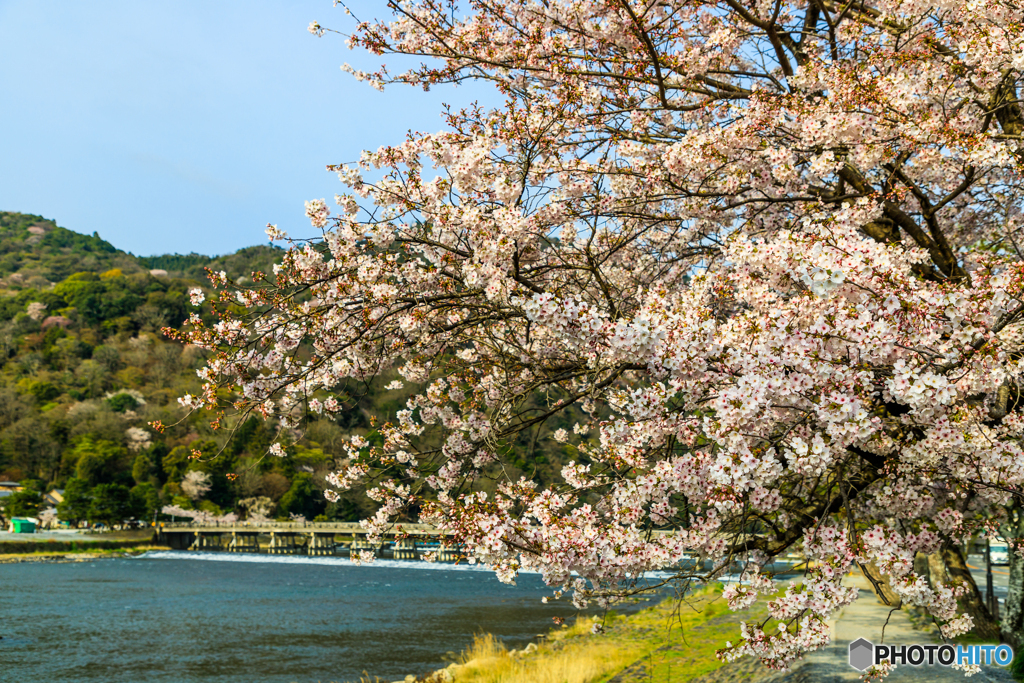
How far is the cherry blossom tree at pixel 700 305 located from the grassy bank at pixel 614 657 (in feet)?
15.8

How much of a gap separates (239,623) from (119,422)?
189 ft

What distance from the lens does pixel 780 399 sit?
165 inches

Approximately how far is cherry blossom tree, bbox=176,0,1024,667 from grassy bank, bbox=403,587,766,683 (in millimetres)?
4817

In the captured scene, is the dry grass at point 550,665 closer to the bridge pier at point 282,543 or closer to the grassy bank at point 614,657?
the grassy bank at point 614,657

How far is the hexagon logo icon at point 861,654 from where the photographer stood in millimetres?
9477

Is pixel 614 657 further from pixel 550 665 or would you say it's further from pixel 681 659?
pixel 550 665

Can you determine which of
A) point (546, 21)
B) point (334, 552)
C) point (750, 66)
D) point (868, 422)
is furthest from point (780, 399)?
point (334, 552)

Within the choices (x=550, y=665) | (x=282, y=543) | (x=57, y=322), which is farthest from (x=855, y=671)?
(x=57, y=322)

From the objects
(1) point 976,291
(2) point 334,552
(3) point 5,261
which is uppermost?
(3) point 5,261

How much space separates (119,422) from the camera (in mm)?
76312

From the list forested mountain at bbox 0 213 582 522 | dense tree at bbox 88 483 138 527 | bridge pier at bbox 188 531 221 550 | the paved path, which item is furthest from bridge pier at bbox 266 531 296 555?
the paved path

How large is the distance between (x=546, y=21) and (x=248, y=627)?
25.9 meters

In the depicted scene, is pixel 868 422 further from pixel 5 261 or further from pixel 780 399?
pixel 5 261

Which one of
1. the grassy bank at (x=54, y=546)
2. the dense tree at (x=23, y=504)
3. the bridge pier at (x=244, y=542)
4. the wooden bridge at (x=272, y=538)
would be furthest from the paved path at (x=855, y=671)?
the bridge pier at (x=244, y=542)
